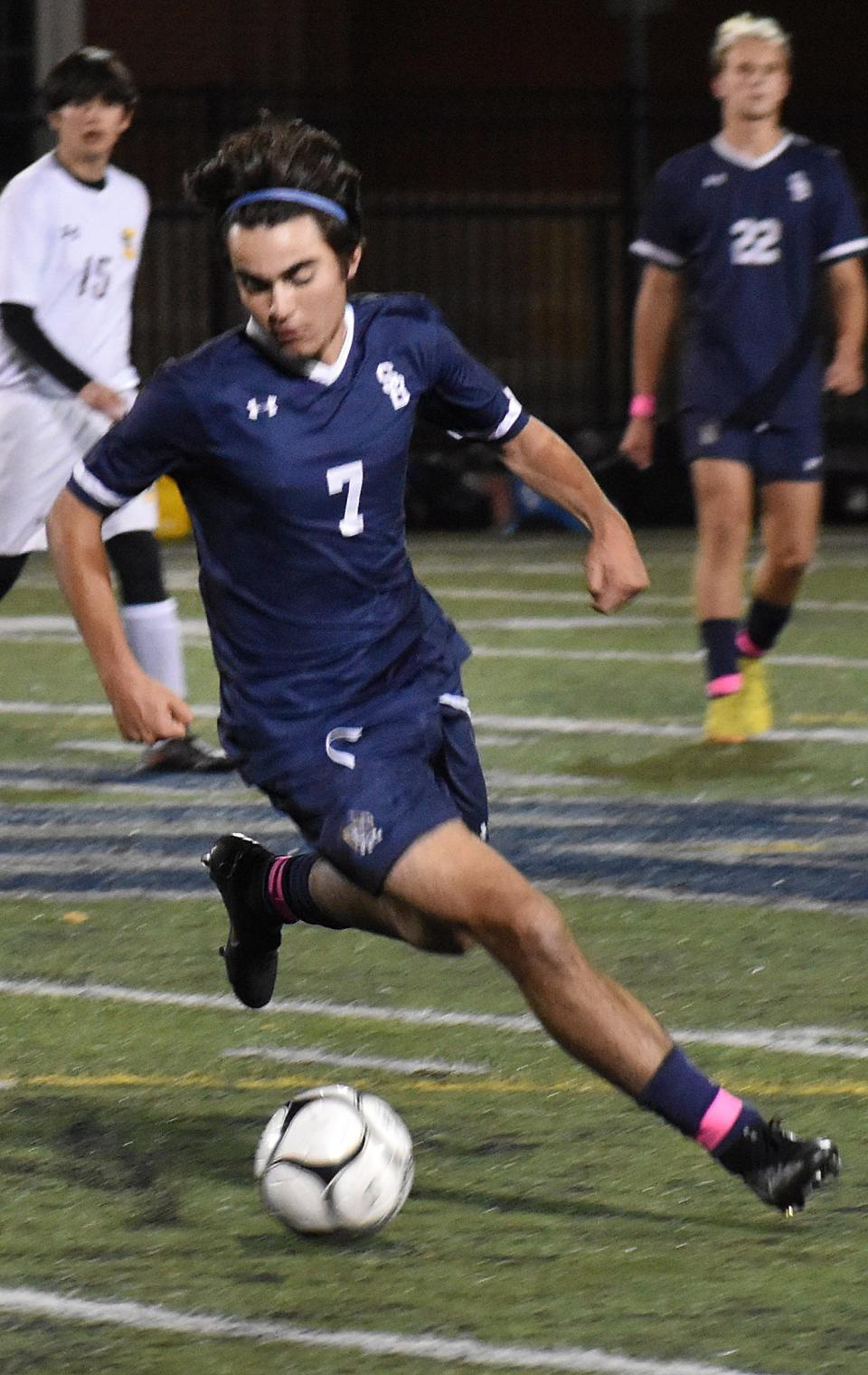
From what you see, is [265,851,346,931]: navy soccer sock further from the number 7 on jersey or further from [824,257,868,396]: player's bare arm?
[824,257,868,396]: player's bare arm

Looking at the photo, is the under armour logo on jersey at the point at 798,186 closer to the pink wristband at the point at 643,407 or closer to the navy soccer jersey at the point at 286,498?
the pink wristband at the point at 643,407

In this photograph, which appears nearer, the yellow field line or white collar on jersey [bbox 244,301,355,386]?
white collar on jersey [bbox 244,301,355,386]

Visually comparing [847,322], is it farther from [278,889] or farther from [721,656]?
[278,889]

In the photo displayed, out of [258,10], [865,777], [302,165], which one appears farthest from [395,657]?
[258,10]

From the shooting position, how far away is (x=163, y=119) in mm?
19453

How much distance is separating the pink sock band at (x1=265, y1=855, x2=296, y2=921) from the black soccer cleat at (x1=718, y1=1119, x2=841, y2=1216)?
139 cm

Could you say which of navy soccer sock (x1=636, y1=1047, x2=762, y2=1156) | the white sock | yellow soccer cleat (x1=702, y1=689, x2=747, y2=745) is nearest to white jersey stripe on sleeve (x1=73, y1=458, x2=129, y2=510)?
navy soccer sock (x1=636, y1=1047, x2=762, y2=1156)

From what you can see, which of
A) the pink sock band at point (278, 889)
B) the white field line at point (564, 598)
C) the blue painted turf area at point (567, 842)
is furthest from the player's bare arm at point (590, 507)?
the white field line at point (564, 598)

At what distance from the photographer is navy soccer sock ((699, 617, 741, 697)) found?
9.34 meters

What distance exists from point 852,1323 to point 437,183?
21758 millimetres

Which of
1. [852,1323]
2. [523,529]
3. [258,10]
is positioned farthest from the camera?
[258,10]

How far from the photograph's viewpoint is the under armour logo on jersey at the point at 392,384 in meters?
5.01

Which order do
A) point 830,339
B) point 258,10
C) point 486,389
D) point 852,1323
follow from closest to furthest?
point 852,1323 → point 486,389 → point 830,339 → point 258,10

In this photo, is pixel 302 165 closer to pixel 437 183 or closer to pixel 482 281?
pixel 482 281
